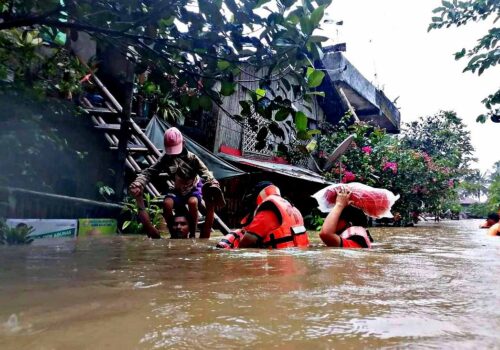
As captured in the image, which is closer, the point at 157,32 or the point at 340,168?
the point at 157,32

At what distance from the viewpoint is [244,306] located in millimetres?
1469

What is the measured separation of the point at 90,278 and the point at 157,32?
177 centimetres

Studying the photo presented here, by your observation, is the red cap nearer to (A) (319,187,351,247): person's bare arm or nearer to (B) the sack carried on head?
(B) the sack carried on head

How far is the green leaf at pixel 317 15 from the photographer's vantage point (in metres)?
2.30

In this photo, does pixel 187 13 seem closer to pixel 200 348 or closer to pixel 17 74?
pixel 200 348

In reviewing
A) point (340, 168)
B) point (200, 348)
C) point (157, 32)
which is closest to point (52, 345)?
point (200, 348)

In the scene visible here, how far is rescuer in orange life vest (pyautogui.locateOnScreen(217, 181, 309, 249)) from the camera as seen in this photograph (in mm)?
3752

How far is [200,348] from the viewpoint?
1005mm

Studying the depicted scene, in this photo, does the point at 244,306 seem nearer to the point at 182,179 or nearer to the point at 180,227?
the point at 180,227

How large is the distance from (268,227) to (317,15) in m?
1.99

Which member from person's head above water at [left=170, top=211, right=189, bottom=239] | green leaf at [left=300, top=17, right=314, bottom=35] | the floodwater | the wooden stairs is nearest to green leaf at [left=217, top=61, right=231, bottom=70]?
green leaf at [left=300, top=17, right=314, bottom=35]

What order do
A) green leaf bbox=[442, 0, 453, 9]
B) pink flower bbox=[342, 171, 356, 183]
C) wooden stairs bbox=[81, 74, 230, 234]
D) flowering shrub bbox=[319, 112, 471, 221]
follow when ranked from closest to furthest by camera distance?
green leaf bbox=[442, 0, 453, 9] < wooden stairs bbox=[81, 74, 230, 234] < pink flower bbox=[342, 171, 356, 183] < flowering shrub bbox=[319, 112, 471, 221]

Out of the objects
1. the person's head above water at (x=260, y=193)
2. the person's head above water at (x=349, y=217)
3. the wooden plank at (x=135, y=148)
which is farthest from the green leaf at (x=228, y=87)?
the wooden plank at (x=135, y=148)

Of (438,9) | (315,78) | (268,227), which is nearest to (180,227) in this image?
(268,227)
